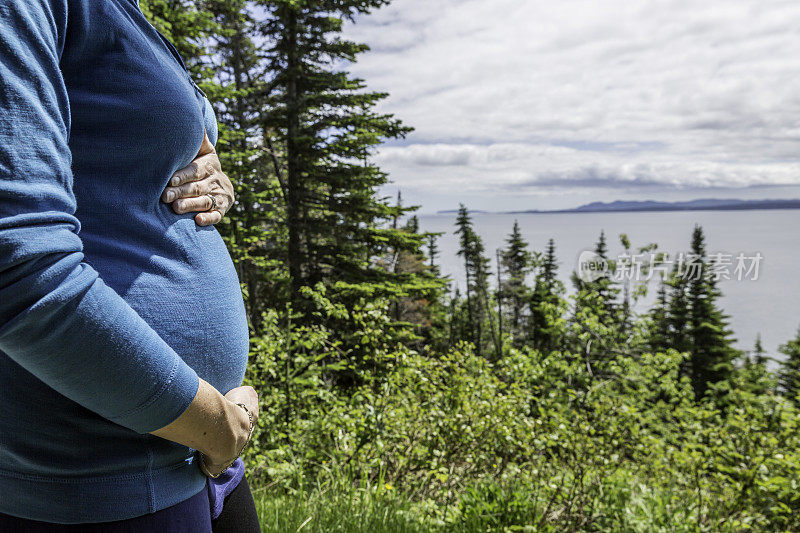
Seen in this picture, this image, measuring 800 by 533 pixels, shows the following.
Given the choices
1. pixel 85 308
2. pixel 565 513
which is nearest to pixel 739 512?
pixel 565 513

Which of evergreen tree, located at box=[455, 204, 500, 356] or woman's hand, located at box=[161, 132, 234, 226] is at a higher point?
woman's hand, located at box=[161, 132, 234, 226]

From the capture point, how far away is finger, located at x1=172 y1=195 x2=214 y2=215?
0.83 meters

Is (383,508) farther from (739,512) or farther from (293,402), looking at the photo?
(739,512)

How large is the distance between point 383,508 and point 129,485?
2298 millimetres

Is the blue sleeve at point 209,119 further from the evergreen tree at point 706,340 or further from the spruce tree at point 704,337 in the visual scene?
the evergreen tree at point 706,340

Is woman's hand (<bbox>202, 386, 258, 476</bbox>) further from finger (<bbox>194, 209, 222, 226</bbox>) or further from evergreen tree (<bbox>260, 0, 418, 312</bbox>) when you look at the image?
evergreen tree (<bbox>260, 0, 418, 312</bbox>)

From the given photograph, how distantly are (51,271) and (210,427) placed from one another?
0.32 m

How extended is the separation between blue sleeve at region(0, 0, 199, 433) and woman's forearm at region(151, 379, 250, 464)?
0.05 meters

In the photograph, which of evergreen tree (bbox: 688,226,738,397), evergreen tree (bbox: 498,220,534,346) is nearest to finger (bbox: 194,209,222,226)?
evergreen tree (bbox: 688,226,738,397)

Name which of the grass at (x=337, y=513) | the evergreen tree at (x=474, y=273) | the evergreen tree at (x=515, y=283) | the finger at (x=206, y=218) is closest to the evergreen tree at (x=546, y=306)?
the evergreen tree at (x=515, y=283)

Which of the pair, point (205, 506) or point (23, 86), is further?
point (205, 506)

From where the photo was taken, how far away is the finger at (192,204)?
0.83 meters

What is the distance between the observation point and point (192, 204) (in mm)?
856

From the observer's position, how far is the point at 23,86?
57 cm
